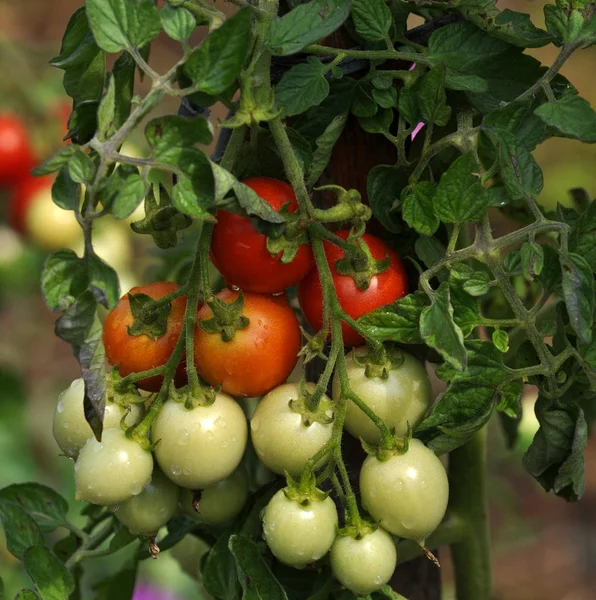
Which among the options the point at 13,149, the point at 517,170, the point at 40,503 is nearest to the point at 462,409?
the point at 517,170

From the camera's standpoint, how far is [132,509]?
1.90ft

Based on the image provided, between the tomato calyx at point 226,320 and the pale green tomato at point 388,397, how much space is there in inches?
2.7

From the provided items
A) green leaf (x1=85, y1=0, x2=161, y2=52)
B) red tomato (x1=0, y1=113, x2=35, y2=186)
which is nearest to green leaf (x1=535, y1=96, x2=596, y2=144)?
green leaf (x1=85, y1=0, x2=161, y2=52)

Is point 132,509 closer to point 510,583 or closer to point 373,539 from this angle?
point 373,539

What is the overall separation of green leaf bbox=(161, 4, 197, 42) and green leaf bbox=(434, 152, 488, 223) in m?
0.17

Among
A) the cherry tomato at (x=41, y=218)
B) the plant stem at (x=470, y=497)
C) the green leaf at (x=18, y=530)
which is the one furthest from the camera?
the cherry tomato at (x=41, y=218)

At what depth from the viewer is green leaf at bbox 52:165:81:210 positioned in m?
0.49

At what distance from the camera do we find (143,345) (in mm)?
577

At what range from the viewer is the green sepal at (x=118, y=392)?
1.84ft

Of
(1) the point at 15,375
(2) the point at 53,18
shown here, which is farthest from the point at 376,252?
(2) the point at 53,18

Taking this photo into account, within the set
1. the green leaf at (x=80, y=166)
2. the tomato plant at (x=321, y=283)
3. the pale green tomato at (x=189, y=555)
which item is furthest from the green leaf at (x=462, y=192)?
the pale green tomato at (x=189, y=555)

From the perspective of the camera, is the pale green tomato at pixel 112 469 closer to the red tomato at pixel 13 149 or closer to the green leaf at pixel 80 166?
the green leaf at pixel 80 166

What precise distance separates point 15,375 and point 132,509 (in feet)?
3.87

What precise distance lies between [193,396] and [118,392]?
0.17ft
